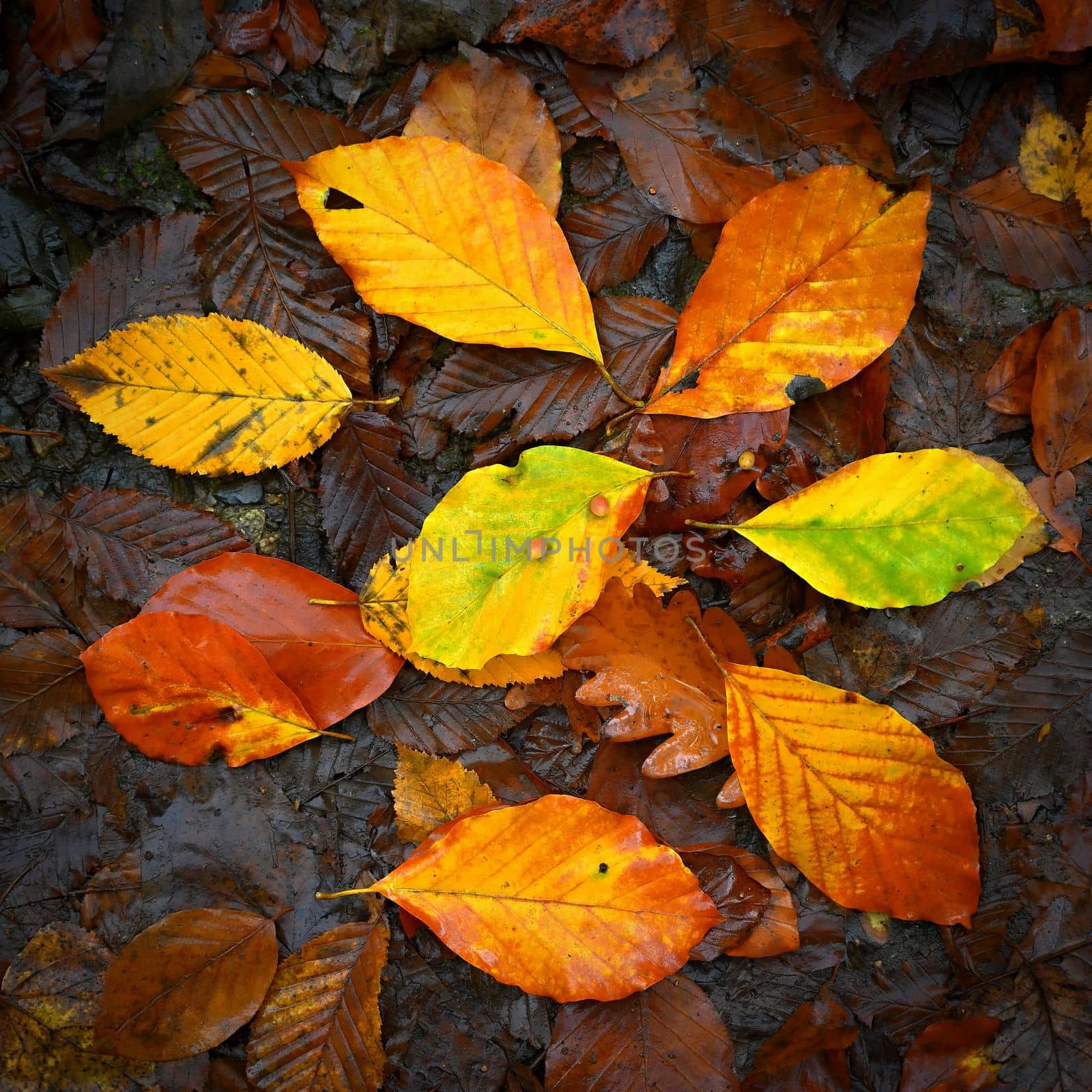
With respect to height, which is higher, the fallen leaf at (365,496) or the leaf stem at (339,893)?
the fallen leaf at (365,496)

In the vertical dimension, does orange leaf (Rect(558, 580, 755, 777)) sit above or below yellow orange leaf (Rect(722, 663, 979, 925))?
above

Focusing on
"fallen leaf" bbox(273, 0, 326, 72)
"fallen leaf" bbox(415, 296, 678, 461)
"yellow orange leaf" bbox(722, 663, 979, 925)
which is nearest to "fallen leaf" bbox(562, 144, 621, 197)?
"fallen leaf" bbox(415, 296, 678, 461)

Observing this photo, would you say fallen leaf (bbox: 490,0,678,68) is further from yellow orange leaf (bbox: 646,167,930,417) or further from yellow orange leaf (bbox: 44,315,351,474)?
yellow orange leaf (bbox: 44,315,351,474)

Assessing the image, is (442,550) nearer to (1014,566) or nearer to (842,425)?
(842,425)

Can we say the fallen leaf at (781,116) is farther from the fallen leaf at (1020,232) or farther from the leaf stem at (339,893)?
the leaf stem at (339,893)

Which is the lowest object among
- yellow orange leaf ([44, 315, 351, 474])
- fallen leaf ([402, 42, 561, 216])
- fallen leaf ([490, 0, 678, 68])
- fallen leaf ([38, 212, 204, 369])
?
yellow orange leaf ([44, 315, 351, 474])

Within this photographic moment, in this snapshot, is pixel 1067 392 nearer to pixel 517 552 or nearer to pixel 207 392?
pixel 517 552

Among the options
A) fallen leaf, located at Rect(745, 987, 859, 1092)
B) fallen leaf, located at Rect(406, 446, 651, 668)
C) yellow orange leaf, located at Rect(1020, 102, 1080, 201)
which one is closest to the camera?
fallen leaf, located at Rect(406, 446, 651, 668)

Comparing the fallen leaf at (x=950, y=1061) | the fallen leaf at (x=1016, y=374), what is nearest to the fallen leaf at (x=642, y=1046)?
the fallen leaf at (x=950, y=1061)
